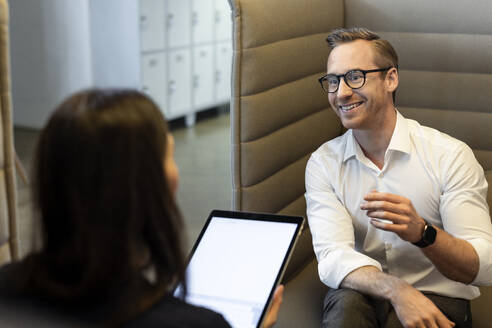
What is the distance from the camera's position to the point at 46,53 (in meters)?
5.03

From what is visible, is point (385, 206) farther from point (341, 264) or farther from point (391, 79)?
point (391, 79)

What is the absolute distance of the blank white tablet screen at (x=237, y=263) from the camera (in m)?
1.25

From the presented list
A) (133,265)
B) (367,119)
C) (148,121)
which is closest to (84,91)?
(148,121)

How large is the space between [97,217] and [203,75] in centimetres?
480

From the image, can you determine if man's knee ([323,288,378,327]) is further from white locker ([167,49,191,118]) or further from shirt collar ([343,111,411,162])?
white locker ([167,49,191,118])

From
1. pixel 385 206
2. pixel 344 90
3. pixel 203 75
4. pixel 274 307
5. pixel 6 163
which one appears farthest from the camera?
pixel 203 75

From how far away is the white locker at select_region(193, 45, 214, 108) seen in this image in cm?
539

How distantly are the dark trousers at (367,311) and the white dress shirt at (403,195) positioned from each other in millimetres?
30

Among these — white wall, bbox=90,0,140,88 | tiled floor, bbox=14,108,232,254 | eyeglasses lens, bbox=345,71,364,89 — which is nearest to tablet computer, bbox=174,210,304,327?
eyeglasses lens, bbox=345,71,364,89

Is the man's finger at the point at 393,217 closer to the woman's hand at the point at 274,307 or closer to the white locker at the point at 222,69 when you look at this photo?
the woman's hand at the point at 274,307

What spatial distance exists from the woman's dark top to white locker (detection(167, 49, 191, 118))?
14.4 feet

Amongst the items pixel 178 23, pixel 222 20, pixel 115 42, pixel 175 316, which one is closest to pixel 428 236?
pixel 175 316

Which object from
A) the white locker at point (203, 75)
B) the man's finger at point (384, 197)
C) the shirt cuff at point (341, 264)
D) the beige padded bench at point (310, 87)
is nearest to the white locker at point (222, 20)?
the white locker at point (203, 75)

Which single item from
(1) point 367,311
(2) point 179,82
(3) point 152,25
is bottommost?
(1) point 367,311
